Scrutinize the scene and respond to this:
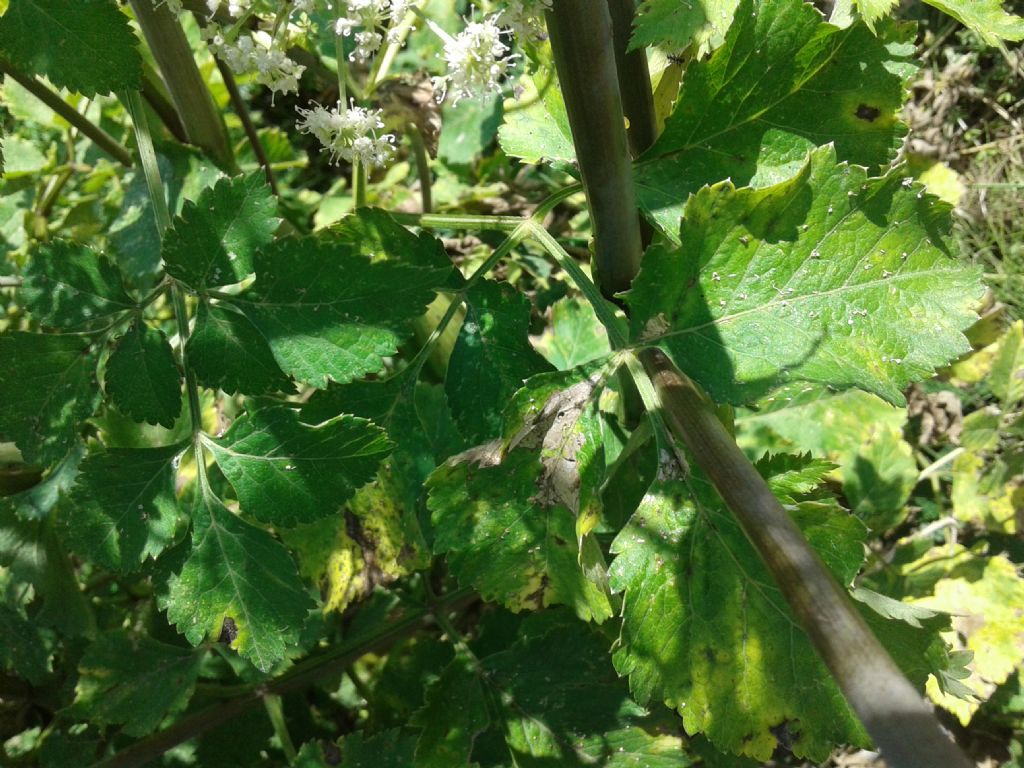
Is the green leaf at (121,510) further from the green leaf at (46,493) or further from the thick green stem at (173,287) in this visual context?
the green leaf at (46,493)

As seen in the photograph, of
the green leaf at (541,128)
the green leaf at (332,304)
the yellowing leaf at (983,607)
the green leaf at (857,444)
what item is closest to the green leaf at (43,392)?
the green leaf at (332,304)

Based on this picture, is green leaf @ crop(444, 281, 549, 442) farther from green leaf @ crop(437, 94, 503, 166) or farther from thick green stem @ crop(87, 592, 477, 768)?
green leaf @ crop(437, 94, 503, 166)

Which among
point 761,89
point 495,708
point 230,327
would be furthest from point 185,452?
point 761,89

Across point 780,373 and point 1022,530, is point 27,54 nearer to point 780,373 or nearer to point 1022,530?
point 780,373

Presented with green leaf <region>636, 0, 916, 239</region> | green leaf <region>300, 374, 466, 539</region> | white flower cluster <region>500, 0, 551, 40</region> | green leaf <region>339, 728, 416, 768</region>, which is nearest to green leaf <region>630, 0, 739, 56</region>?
green leaf <region>636, 0, 916, 239</region>

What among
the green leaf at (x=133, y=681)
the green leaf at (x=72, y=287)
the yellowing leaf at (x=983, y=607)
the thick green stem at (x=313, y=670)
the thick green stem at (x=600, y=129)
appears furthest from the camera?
the yellowing leaf at (x=983, y=607)

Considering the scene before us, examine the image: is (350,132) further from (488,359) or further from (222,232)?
(488,359)
